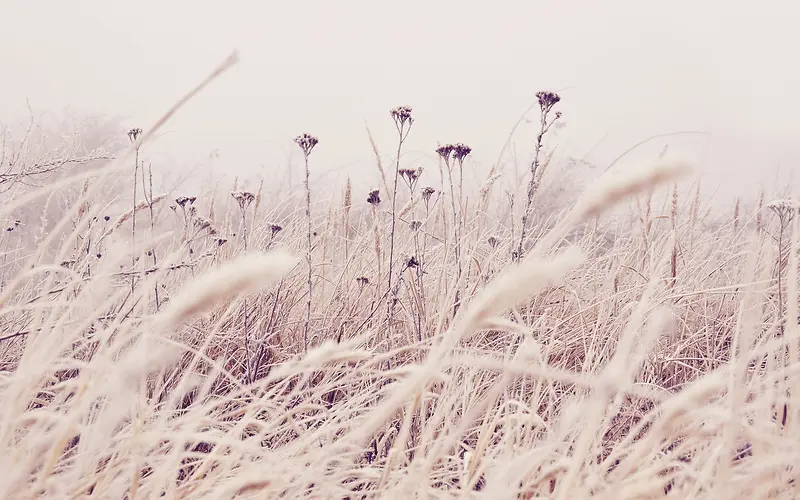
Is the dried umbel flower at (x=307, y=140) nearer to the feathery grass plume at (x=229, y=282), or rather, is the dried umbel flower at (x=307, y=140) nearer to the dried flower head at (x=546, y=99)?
the dried flower head at (x=546, y=99)

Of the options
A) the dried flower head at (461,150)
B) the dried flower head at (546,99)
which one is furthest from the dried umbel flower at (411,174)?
the dried flower head at (546,99)

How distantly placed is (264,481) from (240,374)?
1.16 m

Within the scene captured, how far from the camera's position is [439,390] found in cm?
149

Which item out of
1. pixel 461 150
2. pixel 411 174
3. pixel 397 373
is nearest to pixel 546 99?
pixel 461 150

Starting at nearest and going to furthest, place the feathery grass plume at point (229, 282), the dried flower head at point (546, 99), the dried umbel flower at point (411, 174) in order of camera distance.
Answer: the feathery grass plume at point (229, 282) < the dried flower head at point (546, 99) < the dried umbel flower at point (411, 174)

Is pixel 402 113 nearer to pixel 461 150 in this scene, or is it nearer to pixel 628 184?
pixel 461 150

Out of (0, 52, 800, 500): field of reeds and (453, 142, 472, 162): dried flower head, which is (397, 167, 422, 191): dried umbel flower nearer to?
(0, 52, 800, 500): field of reeds

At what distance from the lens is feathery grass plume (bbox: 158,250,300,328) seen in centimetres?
54

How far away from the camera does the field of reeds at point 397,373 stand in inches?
24.0

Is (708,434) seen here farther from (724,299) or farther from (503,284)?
(724,299)

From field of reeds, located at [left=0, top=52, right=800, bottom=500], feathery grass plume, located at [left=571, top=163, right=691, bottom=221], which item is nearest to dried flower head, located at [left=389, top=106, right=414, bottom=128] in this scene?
field of reeds, located at [left=0, top=52, right=800, bottom=500]

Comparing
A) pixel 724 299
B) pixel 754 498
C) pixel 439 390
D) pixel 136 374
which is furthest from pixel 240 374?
pixel 724 299

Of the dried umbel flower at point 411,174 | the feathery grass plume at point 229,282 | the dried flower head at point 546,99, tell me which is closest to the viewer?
the feathery grass plume at point 229,282

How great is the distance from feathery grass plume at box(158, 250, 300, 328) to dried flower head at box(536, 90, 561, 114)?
105cm
